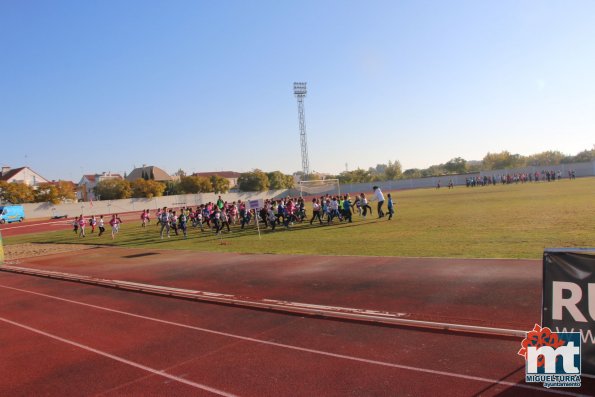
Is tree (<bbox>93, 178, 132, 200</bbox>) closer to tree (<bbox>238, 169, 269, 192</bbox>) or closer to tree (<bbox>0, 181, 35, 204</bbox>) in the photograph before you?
tree (<bbox>0, 181, 35, 204</bbox>)

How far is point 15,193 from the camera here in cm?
6166

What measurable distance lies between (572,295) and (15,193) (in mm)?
72548

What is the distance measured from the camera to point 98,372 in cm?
636

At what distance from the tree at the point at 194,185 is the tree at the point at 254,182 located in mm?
8191

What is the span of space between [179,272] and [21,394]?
7.90 metres

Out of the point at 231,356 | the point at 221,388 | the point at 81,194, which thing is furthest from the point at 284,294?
the point at 81,194

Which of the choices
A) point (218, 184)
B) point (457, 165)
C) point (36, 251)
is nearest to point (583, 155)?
point (457, 165)

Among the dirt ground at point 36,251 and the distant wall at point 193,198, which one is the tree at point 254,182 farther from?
the dirt ground at point 36,251

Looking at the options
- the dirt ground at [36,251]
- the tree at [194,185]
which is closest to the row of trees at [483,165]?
the tree at [194,185]

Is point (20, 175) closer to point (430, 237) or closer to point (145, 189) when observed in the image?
point (145, 189)

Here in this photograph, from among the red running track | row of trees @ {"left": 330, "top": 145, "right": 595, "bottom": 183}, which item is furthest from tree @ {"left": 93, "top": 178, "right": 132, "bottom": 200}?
the red running track

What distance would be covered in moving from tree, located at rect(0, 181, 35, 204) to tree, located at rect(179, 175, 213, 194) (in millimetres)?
27150

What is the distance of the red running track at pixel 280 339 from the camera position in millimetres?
5371

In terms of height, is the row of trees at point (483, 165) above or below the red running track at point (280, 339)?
above
